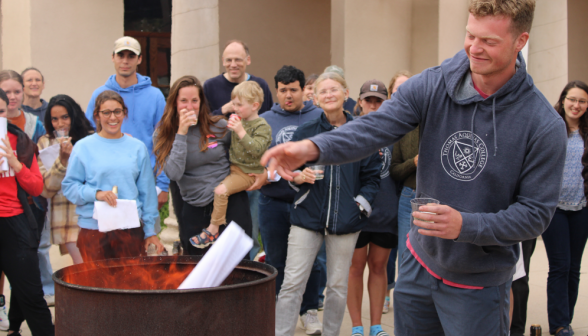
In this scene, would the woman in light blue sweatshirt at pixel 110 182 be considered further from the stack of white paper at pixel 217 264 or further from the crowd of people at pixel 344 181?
the stack of white paper at pixel 217 264

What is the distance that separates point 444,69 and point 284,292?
91.3 inches

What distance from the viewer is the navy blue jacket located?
4.34m

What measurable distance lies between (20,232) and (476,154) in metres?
3.18

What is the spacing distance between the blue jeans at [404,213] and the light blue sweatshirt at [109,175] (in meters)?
1.94

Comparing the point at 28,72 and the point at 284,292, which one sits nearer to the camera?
the point at 284,292

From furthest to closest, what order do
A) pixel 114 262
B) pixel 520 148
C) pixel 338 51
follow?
pixel 338 51 → pixel 114 262 → pixel 520 148

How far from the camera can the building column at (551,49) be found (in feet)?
29.2

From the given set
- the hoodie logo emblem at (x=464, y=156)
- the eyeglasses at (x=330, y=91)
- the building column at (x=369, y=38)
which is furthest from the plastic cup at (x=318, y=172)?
the building column at (x=369, y=38)

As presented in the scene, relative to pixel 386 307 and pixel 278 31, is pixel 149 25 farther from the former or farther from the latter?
pixel 386 307

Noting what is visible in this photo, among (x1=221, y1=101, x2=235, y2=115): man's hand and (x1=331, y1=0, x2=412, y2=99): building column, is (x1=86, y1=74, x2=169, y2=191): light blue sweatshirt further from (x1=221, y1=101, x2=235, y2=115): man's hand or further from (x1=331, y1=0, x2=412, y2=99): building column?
(x1=331, y1=0, x2=412, y2=99): building column

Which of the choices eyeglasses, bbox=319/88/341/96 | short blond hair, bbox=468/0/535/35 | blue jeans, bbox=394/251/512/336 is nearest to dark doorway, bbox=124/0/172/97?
eyeglasses, bbox=319/88/341/96

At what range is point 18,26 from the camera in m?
9.79

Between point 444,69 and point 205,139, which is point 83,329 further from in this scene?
point 205,139

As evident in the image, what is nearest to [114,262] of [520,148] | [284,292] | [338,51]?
[284,292]
